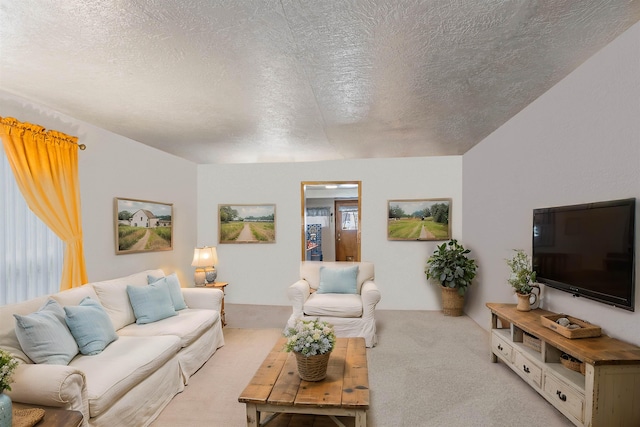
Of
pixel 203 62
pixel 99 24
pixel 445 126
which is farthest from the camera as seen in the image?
pixel 445 126

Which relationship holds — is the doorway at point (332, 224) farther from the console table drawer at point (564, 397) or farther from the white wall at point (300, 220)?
the console table drawer at point (564, 397)

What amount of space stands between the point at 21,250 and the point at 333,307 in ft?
9.63

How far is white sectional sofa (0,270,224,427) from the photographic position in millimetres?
1778

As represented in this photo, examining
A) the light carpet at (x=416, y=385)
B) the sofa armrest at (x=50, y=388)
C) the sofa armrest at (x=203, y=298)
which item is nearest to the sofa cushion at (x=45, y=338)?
the sofa armrest at (x=50, y=388)

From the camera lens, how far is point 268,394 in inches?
75.4

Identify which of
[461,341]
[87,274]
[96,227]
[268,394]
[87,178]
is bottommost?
[461,341]

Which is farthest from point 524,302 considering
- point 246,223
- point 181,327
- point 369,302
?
point 246,223

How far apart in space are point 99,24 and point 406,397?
3.19 metres

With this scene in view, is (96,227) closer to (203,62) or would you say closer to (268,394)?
(203,62)

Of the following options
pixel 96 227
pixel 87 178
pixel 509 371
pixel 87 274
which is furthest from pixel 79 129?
pixel 509 371

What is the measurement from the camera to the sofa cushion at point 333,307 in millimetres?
3707

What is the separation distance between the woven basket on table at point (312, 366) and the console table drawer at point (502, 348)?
179cm

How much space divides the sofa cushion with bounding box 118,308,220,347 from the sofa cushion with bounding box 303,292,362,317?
1.11 m

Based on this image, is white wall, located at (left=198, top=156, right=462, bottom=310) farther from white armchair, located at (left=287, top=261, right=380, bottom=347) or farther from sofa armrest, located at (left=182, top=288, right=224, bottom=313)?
sofa armrest, located at (left=182, top=288, right=224, bottom=313)
